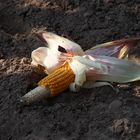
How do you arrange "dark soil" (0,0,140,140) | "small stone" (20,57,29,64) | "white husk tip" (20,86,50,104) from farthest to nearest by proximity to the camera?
"small stone" (20,57,29,64)
"white husk tip" (20,86,50,104)
"dark soil" (0,0,140,140)

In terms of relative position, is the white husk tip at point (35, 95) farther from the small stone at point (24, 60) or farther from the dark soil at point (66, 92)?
the small stone at point (24, 60)

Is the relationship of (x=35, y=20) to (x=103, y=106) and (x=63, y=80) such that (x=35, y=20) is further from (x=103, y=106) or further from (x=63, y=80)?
(x=103, y=106)

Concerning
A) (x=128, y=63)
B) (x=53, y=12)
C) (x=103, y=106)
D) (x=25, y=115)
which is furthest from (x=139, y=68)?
(x=53, y=12)

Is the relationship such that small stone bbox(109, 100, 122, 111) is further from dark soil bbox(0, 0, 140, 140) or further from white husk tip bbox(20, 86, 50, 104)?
white husk tip bbox(20, 86, 50, 104)

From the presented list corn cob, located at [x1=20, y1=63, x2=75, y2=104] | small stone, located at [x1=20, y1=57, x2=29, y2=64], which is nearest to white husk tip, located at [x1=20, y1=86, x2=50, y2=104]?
corn cob, located at [x1=20, y1=63, x2=75, y2=104]

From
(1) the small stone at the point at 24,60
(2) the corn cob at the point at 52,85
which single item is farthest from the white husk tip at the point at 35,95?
(1) the small stone at the point at 24,60

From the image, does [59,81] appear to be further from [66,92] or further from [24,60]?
[24,60]
